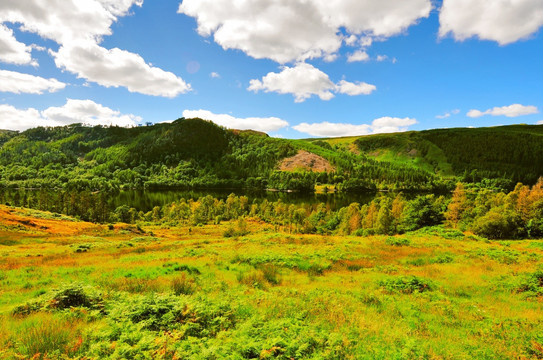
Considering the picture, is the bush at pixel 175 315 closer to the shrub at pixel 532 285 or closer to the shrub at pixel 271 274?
the shrub at pixel 271 274

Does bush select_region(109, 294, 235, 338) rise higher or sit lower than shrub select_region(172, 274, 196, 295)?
higher

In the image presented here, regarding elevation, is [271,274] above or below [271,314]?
below

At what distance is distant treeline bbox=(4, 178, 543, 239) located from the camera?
4734 cm

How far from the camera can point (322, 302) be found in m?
11.5

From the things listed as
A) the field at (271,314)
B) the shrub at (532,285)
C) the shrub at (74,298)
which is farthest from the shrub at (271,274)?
the shrub at (532,285)

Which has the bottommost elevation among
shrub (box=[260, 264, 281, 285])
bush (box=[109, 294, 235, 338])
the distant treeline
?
the distant treeline

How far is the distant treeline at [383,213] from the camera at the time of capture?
4734 cm

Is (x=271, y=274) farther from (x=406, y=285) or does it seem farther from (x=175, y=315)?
(x=175, y=315)

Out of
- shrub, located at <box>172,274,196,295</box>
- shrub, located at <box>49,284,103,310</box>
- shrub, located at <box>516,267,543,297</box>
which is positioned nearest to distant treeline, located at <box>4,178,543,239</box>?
shrub, located at <box>516,267,543,297</box>

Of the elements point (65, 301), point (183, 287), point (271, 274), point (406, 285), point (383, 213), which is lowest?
point (383, 213)

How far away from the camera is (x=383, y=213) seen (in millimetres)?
69688

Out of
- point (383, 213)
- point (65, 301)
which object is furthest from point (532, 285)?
point (383, 213)

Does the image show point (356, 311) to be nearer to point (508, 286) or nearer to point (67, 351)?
point (67, 351)

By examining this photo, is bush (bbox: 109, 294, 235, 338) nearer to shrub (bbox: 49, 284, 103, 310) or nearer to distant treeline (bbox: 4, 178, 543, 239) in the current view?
shrub (bbox: 49, 284, 103, 310)
